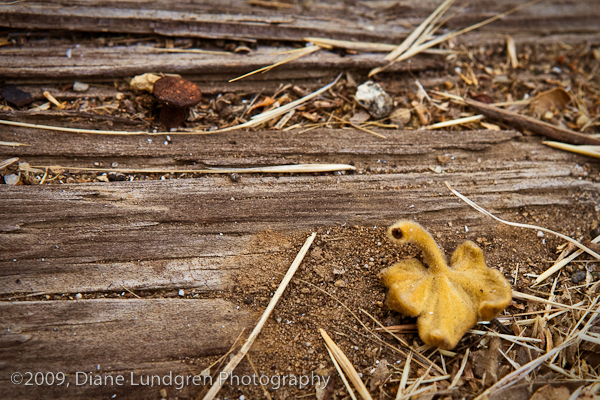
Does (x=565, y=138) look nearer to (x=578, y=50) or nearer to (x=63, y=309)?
(x=578, y=50)

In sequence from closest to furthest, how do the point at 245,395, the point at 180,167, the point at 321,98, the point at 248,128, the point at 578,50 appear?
the point at 245,395 < the point at 180,167 < the point at 248,128 < the point at 321,98 < the point at 578,50

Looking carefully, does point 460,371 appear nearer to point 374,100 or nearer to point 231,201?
point 231,201

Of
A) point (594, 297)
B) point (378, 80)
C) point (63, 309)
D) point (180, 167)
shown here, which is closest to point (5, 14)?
point (180, 167)

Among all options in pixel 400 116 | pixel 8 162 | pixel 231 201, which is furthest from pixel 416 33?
pixel 8 162

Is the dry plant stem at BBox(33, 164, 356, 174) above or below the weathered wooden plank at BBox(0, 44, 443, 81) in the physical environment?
below

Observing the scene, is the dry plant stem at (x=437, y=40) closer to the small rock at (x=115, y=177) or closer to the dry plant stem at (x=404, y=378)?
the small rock at (x=115, y=177)

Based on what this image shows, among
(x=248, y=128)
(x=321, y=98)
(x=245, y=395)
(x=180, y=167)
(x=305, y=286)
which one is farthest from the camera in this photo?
(x=321, y=98)

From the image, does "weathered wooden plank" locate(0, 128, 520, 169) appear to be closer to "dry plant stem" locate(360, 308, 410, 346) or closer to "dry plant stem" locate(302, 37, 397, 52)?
"dry plant stem" locate(302, 37, 397, 52)

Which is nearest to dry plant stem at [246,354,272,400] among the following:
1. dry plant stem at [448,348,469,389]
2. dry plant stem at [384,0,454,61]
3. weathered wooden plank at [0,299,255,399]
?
weathered wooden plank at [0,299,255,399]
